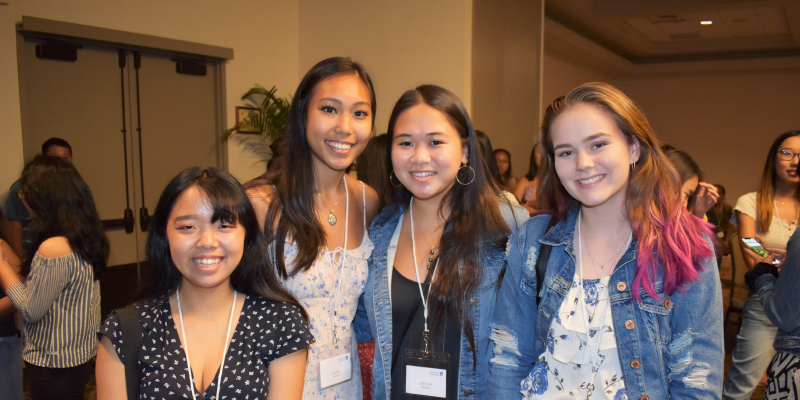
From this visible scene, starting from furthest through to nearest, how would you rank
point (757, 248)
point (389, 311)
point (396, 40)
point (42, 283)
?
1. point (396, 40)
2. point (757, 248)
3. point (42, 283)
4. point (389, 311)

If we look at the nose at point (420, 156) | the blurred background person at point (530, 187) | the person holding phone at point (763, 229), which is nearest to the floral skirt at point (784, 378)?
the person holding phone at point (763, 229)

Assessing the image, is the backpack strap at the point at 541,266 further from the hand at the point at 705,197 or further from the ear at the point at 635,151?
the hand at the point at 705,197

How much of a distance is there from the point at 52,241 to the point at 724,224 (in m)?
6.69

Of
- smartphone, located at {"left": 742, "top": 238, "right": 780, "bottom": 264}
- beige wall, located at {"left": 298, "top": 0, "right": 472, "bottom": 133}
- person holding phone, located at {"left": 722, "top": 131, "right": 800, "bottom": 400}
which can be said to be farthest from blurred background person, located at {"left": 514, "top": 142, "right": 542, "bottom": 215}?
smartphone, located at {"left": 742, "top": 238, "right": 780, "bottom": 264}

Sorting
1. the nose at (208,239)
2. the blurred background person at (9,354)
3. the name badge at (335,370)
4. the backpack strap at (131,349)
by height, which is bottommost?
the blurred background person at (9,354)

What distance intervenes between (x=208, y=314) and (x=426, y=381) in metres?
0.72

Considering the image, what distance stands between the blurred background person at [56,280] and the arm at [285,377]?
1623 millimetres

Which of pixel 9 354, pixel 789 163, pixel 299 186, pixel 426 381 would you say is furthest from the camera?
pixel 789 163

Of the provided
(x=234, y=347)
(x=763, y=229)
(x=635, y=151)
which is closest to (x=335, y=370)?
(x=234, y=347)

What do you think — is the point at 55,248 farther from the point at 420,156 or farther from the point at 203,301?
the point at 420,156

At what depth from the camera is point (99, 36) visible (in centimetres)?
466

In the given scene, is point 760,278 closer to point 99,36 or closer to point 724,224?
point 724,224

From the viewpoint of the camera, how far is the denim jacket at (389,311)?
5.58 ft

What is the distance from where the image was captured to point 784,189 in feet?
11.0
